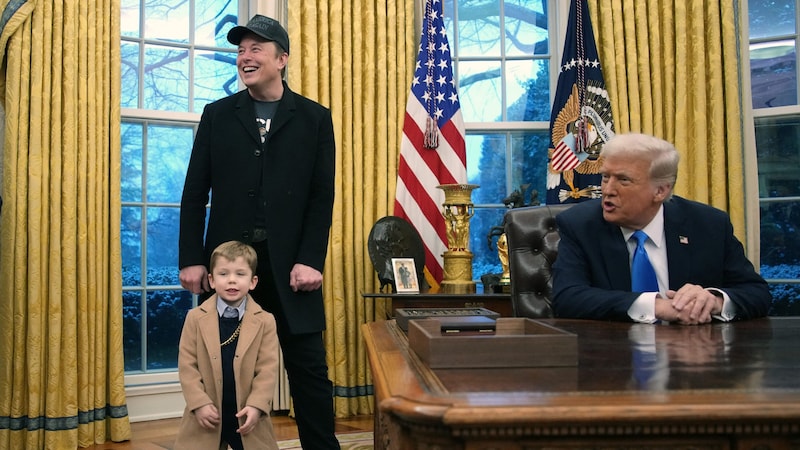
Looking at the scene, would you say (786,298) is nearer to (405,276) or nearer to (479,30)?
(405,276)

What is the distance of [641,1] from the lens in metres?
4.25

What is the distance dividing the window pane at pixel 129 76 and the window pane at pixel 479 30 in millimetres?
1882

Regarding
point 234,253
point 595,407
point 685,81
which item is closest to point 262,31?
point 234,253

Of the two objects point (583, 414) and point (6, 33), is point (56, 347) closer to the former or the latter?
point (6, 33)

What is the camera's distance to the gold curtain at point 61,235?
10.9 feet

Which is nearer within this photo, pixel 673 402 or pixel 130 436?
pixel 673 402

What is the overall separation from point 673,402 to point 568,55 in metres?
3.78

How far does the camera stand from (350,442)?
3.41 m

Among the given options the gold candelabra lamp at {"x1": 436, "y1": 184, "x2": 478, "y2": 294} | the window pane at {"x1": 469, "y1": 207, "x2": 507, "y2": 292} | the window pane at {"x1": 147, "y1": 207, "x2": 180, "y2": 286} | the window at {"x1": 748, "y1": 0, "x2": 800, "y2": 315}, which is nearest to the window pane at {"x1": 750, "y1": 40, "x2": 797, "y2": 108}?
the window at {"x1": 748, "y1": 0, "x2": 800, "y2": 315}

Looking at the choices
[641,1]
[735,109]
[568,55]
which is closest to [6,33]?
[568,55]

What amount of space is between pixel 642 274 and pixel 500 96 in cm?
281

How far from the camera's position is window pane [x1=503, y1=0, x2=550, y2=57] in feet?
15.3

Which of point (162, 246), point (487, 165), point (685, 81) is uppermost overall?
point (685, 81)

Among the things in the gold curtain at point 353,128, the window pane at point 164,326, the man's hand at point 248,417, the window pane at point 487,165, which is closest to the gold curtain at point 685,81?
the window pane at point 487,165
